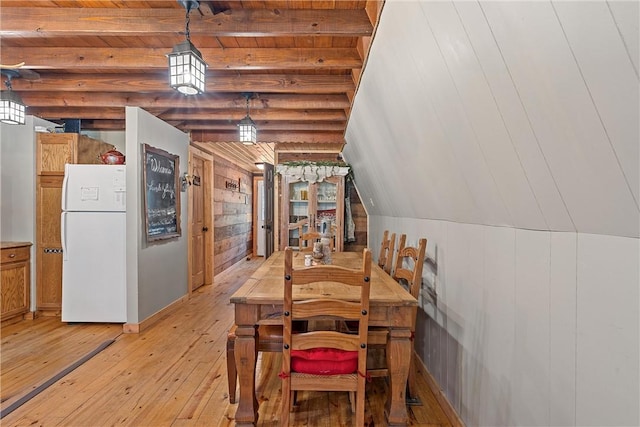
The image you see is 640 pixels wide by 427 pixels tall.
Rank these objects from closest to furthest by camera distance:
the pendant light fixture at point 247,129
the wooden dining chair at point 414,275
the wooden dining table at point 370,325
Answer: the wooden dining table at point 370,325, the wooden dining chair at point 414,275, the pendant light fixture at point 247,129

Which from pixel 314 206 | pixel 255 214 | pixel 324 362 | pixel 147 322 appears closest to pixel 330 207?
pixel 314 206

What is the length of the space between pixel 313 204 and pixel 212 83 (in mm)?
2524

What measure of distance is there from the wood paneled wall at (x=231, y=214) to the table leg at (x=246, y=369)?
4.23 metres

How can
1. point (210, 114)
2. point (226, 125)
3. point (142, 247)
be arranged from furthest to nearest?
point (226, 125), point (210, 114), point (142, 247)

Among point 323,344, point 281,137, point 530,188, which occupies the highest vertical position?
point 281,137

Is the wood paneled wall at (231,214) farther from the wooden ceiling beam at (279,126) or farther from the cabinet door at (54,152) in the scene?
the cabinet door at (54,152)

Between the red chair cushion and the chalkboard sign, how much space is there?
2.51 meters

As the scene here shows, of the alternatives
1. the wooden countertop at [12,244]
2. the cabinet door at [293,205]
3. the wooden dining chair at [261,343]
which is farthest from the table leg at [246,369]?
the cabinet door at [293,205]

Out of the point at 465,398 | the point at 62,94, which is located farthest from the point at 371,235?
the point at 62,94

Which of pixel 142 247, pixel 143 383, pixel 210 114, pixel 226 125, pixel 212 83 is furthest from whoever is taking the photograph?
pixel 226 125

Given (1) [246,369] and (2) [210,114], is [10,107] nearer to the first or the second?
(2) [210,114]

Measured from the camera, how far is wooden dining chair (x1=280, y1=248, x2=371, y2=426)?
1.58m

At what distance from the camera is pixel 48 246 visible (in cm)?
379

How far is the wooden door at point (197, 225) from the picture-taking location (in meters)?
4.91
